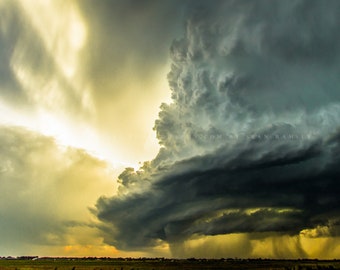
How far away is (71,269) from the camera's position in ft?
360

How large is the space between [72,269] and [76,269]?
2.66 metres

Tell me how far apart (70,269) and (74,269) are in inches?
68.5

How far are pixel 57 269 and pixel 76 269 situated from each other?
20.0ft

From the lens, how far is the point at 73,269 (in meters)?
110

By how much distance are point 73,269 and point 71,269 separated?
0.65m

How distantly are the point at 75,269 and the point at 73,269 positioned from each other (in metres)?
2.53

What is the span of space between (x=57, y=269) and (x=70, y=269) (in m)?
6.56

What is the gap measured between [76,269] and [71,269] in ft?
10.6

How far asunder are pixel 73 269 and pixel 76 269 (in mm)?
3266

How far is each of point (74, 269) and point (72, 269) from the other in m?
0.80

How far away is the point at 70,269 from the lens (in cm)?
10950

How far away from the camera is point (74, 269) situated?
4368 inches

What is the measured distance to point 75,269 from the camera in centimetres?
11206
